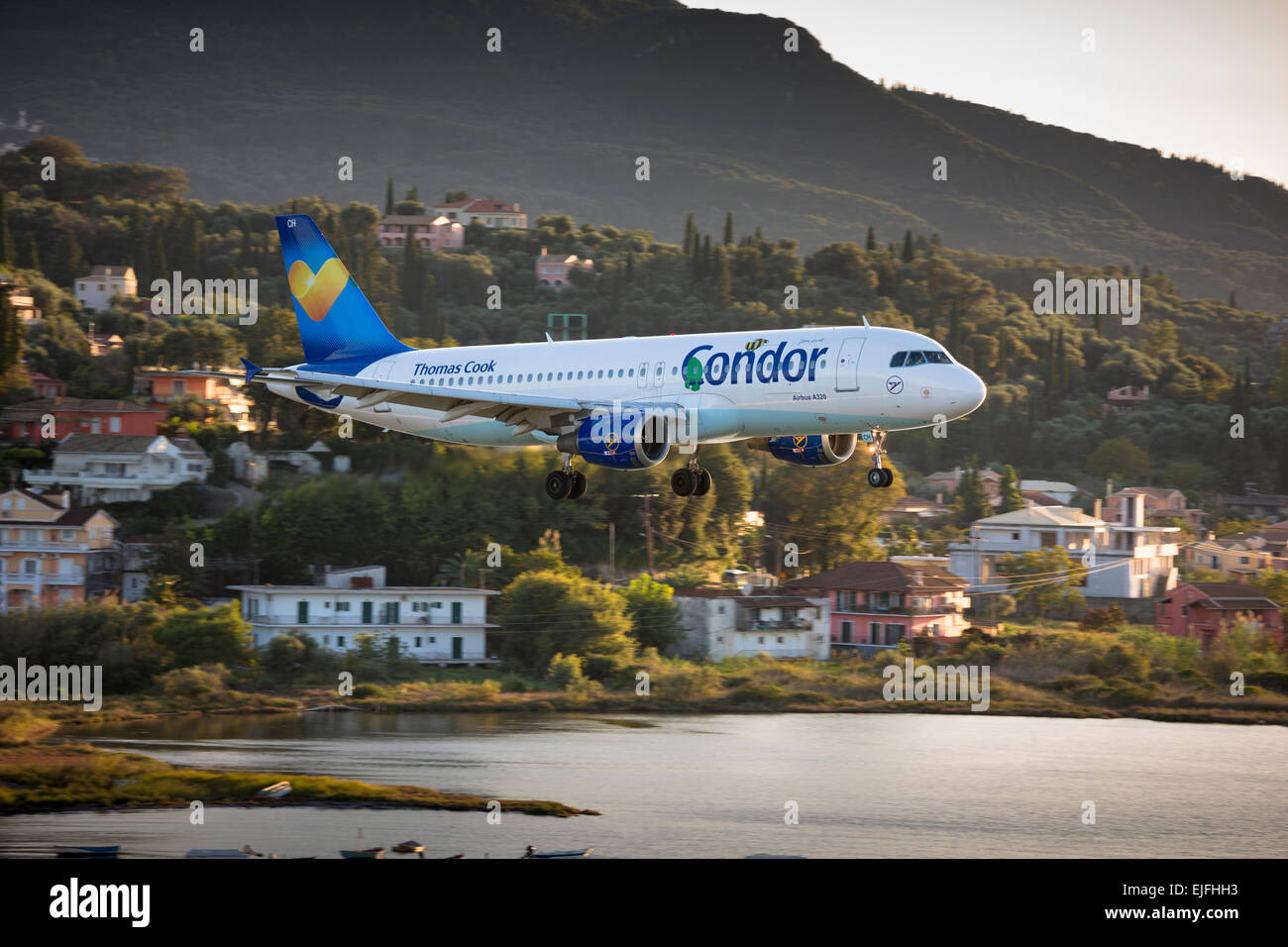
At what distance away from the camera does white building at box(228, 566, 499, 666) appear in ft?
327

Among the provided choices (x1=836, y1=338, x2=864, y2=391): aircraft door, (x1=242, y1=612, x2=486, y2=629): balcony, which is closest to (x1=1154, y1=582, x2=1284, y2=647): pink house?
(x1=242, y1=612, x2=486, y2=629): balcony

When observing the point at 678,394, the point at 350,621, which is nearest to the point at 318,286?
the point at 678,394

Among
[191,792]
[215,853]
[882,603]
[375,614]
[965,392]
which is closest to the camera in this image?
[965,392]

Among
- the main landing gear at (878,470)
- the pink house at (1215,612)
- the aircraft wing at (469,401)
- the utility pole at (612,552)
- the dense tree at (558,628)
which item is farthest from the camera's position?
→ the utility pole at (612,552)

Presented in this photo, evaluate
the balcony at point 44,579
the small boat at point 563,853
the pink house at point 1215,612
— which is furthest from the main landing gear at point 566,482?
the pink house at point 1215,612

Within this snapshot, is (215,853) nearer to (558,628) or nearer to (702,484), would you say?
(702,484)

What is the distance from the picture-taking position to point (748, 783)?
80438mm

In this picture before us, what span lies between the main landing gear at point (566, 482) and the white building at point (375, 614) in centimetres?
5630

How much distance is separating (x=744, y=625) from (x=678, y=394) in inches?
2499

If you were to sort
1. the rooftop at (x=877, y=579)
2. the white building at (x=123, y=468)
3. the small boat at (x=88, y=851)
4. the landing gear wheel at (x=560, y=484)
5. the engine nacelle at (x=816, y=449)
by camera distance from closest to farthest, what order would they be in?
the engine nacelle at (x=816, y=449), the landing gear wheel at (x=560, y=484), the small boat at (x=88, y=851), the rooftop at (x=877, y=579), the white building at (x=123, y=468)

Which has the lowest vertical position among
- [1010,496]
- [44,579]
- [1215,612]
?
[1215,612]

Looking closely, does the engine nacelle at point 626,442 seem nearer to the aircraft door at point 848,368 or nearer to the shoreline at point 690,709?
the aircraft door at point 848,368

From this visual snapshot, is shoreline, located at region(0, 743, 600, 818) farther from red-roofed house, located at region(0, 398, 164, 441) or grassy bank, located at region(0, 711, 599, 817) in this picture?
red-roofed house, located at region(0, 398, 164, 441)

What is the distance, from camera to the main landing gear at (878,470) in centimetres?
4131
